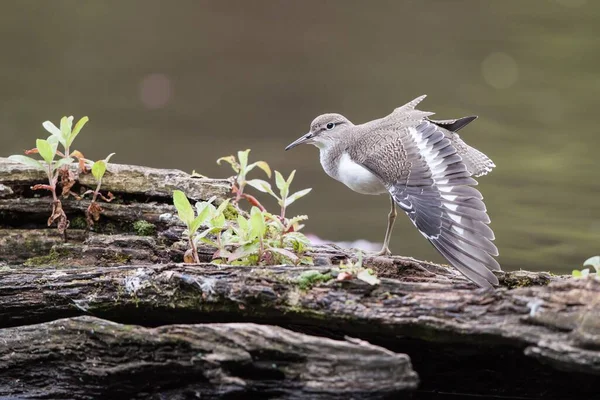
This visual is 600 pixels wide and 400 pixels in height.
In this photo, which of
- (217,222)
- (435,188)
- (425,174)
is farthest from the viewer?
(425,174)

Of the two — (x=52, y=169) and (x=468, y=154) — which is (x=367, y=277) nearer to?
(x=468, y=154)

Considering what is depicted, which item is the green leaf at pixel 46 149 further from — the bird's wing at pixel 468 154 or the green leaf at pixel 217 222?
the bird's wing at pixel 468 154

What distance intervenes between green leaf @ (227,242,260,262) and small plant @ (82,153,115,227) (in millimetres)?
846

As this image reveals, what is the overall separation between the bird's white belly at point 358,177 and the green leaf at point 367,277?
1091mm

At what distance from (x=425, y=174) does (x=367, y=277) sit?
2.98 feet

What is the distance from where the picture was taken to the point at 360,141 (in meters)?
4.29

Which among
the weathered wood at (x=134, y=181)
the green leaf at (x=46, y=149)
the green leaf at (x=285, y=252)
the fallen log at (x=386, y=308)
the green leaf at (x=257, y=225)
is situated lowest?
the fallen log at (x=386, y=308)

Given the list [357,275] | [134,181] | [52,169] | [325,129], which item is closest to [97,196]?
[134,181]

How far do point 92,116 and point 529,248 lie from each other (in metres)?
4.80

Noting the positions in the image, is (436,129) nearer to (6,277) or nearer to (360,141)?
(360,141)

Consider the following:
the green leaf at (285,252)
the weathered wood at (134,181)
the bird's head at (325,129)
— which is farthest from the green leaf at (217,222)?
the bird's head at (325,129)

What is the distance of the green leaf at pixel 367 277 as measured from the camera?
2949mm

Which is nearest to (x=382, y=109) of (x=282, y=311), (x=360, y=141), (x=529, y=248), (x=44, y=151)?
(x=529, y=248)

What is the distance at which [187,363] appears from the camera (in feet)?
9.50
